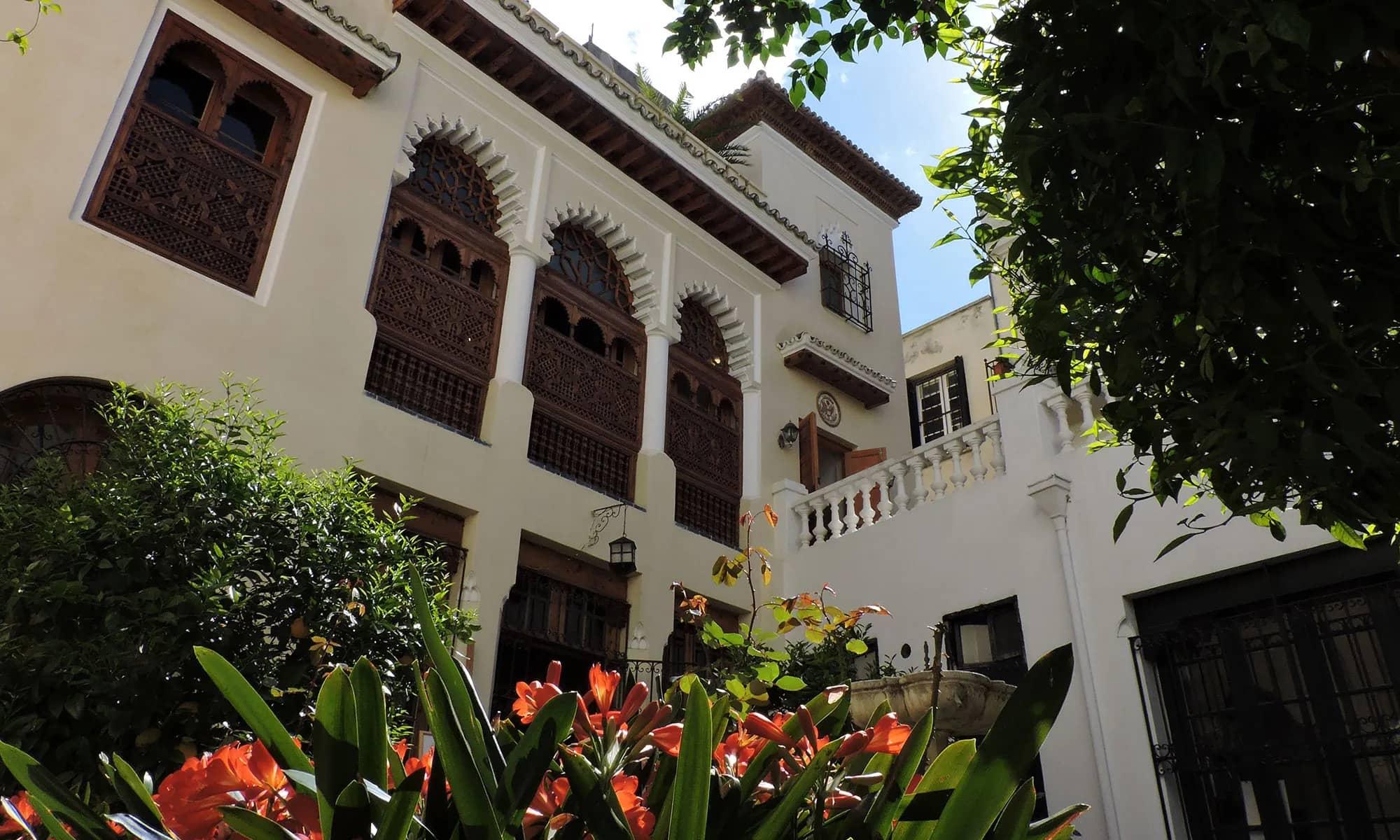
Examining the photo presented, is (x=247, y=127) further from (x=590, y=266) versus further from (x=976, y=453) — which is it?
(x=976, y=453)

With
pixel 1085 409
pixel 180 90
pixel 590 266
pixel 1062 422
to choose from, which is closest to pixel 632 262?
pixel 590 266

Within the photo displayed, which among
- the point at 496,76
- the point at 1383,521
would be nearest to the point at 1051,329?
the point at 1383,521

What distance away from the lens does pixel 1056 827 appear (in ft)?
4.40

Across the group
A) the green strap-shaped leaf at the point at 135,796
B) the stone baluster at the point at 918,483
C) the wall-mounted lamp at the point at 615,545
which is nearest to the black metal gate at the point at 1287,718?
A: the stone baluster at the point at 918,483

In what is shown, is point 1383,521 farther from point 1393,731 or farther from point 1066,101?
point 1393,731

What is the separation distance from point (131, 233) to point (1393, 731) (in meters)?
8.35

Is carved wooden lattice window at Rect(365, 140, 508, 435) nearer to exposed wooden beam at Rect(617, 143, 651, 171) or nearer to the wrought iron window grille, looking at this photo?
exposed wooden beam at Rect(617, 143, 651, 171)

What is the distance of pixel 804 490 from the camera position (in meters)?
10.4

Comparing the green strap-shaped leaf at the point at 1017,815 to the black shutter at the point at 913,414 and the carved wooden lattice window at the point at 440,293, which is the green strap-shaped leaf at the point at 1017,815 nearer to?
the carved wooden lattice window at the point at 440,293

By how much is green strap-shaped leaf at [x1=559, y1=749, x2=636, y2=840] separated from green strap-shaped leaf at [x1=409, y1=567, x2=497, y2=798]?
9cm

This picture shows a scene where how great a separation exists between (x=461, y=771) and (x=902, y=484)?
27.8ft

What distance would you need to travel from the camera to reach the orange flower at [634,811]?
4.09 feet

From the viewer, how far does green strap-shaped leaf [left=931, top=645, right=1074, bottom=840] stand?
1.12 meters

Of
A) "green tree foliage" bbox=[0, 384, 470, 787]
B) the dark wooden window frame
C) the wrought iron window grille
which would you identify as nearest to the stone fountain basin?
"green tree foliage" bbox=[0, 384, 470, 787]
